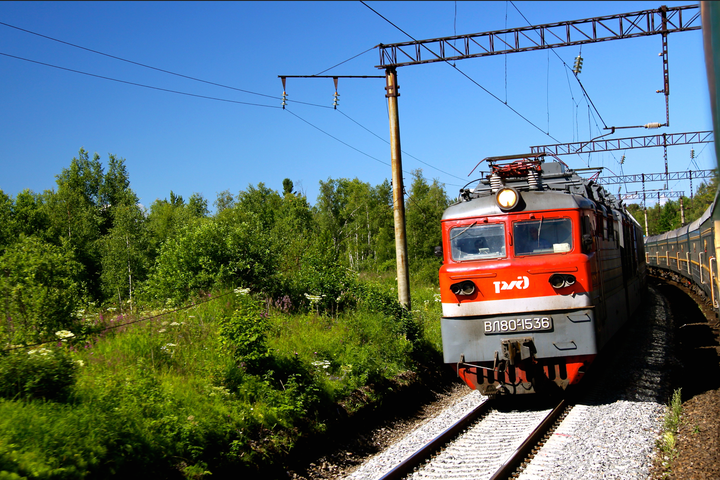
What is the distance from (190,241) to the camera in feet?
41.1

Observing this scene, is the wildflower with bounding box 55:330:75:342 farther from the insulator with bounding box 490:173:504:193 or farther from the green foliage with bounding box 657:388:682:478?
the green foliage with bounding box 657:388:682:478

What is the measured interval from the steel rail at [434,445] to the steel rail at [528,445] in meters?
1.07

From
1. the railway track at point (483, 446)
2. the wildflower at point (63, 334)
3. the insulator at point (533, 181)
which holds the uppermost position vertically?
the insulator at point (533, 181)

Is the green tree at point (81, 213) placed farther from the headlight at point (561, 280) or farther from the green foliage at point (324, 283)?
the headlight at point (561, 280)

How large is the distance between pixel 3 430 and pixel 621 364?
1110cm

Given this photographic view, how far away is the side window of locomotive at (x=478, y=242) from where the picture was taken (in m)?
9.10

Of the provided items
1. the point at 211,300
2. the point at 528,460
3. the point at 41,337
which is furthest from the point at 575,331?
the point at 41,337

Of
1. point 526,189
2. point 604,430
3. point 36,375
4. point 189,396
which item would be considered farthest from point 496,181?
point 36,375

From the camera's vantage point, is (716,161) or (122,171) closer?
(716,161)

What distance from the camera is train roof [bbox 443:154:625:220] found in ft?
29.8

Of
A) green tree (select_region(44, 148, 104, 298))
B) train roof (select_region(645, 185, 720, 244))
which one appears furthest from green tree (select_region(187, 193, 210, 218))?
train roof (select_region(645, 185, 720, 244))

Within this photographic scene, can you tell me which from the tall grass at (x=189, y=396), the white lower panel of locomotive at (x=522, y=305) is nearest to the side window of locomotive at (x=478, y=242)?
the white lower panel of locomotive at (x=522, y=305)

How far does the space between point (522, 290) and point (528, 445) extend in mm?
2421

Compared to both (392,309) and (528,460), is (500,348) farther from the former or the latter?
(392,309)
